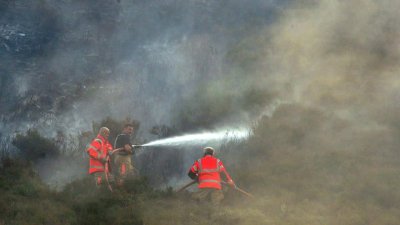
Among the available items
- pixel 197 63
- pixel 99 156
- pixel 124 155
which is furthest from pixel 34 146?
pixel 197 63

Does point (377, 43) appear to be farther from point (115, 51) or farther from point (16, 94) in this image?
point (16, 94)

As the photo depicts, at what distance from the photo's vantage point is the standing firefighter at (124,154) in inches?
438

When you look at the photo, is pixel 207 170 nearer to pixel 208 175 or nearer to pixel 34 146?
pixel 208 175

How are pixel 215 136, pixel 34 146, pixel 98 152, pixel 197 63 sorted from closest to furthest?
pixel 98 152 → pixel 34 146 → pixel 215 136 → pixel 197 63

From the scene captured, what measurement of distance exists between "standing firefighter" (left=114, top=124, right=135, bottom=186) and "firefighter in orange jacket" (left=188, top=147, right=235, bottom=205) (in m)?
Answer: 1.73

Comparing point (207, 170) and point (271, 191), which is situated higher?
point (207, 170)

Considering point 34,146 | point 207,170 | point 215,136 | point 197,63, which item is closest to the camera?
point 207,170

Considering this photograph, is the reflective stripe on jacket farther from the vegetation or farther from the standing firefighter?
the standing firefighter

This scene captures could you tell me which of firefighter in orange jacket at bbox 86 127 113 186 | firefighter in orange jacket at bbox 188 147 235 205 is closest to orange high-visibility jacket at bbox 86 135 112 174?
firefighter in orange jacket at bbox 86 127 113 186

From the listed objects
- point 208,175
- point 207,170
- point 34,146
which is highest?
point 34,146

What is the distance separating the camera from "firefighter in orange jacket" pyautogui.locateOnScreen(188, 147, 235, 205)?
415 inches

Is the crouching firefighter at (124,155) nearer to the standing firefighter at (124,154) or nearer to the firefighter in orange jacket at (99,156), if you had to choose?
the standing firefighter at (124,154)

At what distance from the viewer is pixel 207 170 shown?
34.6 ft

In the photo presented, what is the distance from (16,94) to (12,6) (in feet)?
13.1
